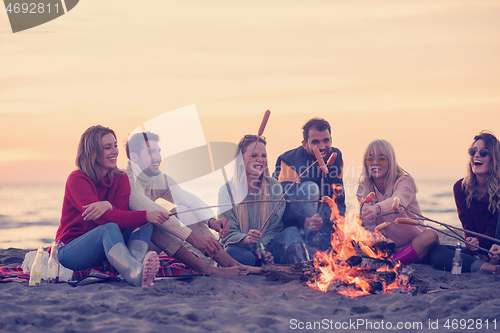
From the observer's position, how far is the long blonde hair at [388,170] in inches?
216

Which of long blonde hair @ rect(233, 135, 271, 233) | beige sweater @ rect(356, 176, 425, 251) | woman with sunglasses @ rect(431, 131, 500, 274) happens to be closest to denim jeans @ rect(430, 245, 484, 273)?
woman with sunglasses @ rect(431, 131, 500, 274)

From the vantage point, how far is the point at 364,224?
5.27 metres

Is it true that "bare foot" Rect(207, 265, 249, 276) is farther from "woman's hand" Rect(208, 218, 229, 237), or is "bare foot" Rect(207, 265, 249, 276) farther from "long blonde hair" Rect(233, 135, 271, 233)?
"long blonde hair" Rect(233, 135, 271, 233)

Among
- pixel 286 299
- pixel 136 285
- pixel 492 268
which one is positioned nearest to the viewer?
pixel 286 299

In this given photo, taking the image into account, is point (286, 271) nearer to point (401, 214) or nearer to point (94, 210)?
point (401, 214)

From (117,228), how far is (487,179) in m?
4.02

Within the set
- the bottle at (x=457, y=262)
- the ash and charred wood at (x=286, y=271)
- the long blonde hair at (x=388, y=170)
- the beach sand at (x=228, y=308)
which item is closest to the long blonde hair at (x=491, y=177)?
the bottle at (x=457, y=262)

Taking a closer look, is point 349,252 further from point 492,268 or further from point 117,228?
point 117,228

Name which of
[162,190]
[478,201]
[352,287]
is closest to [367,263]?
[352,287]

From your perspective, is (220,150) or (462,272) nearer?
(462,272)

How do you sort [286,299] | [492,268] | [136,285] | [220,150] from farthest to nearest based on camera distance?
[220,150], [492,268], [136,285], [286,299]

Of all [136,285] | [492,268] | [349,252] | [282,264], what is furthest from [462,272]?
[136,285]

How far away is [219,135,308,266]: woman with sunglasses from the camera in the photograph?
520 cm

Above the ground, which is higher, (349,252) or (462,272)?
(349,252)
